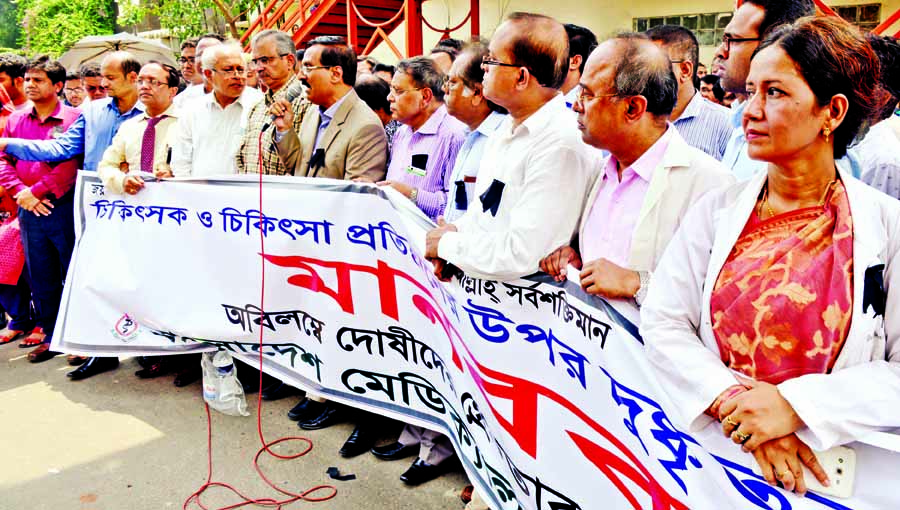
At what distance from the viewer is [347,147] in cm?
387

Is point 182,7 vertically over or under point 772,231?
over

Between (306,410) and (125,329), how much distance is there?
1.27 m

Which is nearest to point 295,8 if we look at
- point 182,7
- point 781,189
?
point 182,7

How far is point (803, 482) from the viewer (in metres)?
1.49

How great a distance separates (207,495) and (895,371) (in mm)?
2813

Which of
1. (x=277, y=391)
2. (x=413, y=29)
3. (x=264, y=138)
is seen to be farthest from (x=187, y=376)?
(x=413, y=29)

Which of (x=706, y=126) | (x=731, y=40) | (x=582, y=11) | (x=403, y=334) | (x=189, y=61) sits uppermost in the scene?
(x=582, y=11)

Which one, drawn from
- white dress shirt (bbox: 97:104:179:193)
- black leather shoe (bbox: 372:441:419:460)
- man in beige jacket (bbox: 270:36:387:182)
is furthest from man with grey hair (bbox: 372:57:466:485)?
white dress shirt (bbox: 97:104:179:193)

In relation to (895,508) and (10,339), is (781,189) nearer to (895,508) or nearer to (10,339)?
(895,508)

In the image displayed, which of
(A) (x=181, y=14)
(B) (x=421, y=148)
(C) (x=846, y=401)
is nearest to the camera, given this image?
(C) (x=846, y=401)

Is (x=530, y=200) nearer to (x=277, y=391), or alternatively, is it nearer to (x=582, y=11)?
(x=277, y=391)

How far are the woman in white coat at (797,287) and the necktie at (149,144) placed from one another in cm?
379

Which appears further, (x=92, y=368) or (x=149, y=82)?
(x=92, y=368)

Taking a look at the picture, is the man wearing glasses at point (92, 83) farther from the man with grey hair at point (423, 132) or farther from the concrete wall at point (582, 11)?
the concrete wall at point (582, 11)
